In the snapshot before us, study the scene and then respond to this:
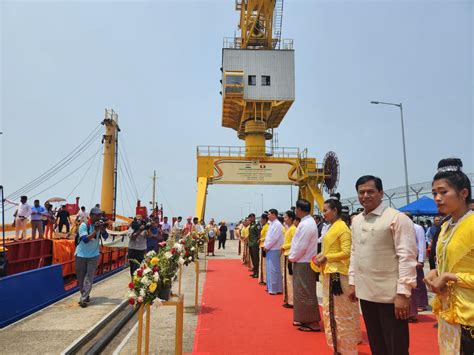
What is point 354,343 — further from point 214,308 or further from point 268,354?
point 214,308

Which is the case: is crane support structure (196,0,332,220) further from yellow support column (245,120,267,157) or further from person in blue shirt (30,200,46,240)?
person in blue shirt (30,200,46,240)

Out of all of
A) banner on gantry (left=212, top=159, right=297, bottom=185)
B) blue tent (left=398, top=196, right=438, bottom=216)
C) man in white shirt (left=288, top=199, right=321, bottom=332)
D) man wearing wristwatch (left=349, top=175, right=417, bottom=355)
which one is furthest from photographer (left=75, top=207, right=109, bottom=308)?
banner on gantry (left=212, top=159, right=297, bottom=185)

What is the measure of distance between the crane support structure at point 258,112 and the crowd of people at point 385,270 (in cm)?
1903

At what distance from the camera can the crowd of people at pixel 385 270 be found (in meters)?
2.25

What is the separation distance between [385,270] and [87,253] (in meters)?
5.75

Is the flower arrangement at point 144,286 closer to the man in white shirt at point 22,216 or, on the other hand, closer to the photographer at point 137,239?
the photographer at point 137,239

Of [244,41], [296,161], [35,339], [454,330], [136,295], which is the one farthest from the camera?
[244,41]

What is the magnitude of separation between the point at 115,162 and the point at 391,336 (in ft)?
87.6

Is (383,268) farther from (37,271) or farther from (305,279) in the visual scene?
(37,271)

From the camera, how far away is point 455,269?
89.7 inches

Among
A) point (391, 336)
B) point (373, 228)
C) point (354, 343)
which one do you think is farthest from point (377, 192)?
point (354, 343)

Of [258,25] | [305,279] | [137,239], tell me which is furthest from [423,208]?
[258,25]

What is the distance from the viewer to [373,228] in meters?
3.27

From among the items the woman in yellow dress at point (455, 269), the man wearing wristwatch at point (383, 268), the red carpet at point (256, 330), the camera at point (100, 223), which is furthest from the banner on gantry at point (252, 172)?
the woman in yellow dress at point (455, 269)
